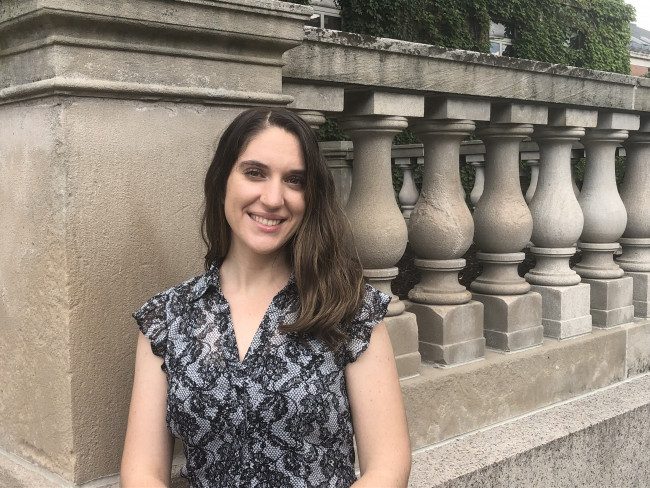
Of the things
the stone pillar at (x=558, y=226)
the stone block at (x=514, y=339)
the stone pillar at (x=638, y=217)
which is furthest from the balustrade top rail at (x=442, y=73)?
the stone block at (x=514, y=339)

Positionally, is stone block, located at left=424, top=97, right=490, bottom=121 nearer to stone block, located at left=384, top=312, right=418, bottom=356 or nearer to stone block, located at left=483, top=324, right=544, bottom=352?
stone block, located at left=384, top=312, right=418, bottom=356

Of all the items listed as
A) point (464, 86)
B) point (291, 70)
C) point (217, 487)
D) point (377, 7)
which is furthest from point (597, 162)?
point (377, 7)

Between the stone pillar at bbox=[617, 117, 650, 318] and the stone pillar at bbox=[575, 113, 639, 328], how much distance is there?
172 millimetres

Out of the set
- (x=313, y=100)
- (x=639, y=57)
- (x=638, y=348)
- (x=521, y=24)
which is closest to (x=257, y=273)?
(x=313, y=100)

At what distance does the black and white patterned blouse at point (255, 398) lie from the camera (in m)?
1.56

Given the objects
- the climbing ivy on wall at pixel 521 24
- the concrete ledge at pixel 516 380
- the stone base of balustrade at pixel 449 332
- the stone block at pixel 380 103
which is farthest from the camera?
the climbing ivy on wall at pixel 521 24

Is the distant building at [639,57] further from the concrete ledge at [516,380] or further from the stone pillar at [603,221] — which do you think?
the concrete ledge at [516,380]

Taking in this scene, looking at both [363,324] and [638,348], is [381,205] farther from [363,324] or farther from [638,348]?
[638,348]

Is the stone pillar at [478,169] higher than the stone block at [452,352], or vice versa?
the stone pillar at [478,169]

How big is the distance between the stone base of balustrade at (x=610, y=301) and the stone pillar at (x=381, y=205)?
113 cm

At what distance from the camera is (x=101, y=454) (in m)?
1.75

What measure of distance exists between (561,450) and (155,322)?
161 centimetres

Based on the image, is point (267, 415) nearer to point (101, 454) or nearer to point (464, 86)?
point (101, 454)

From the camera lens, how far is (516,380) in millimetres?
2680
